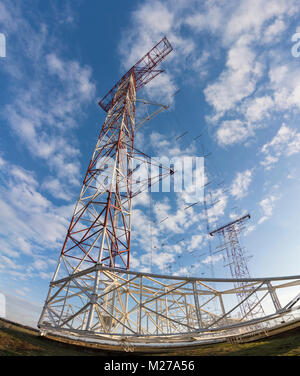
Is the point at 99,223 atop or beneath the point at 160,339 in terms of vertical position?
atop

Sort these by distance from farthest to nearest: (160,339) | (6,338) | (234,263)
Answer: (234,263), (160,339), (6,338)

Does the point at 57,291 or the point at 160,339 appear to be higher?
the point at 57,291

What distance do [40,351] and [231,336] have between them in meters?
10.3

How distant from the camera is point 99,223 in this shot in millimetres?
17109

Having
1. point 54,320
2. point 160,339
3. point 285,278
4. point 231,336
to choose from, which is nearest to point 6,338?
point 54,320

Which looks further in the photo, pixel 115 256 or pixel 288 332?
pixel 115 256
